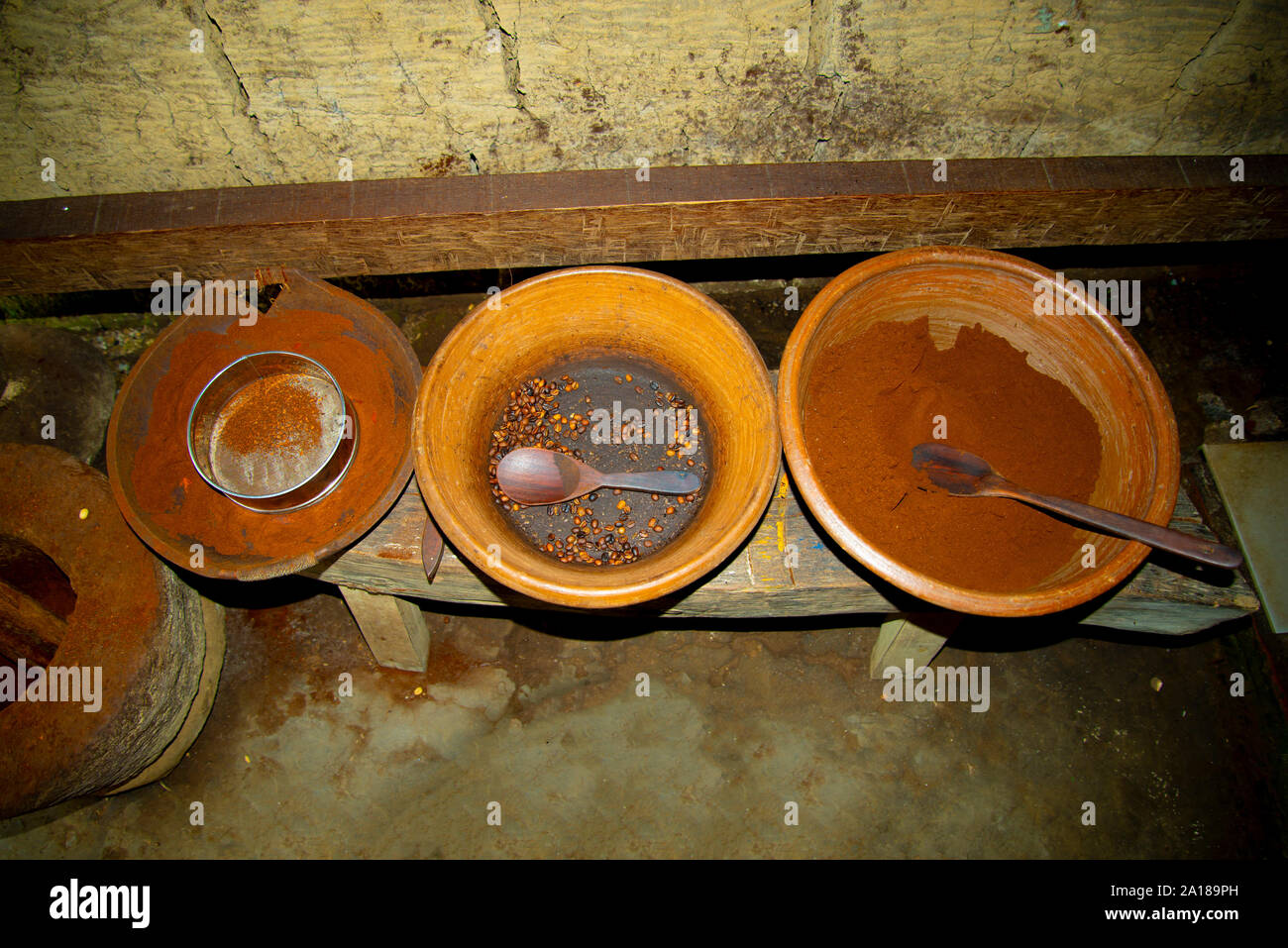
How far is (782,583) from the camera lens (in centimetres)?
206

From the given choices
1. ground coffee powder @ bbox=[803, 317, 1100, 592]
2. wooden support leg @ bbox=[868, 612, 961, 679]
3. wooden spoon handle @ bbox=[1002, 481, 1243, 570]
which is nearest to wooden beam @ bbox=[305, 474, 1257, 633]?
wooden support leg @ bbox=[868, 612, 961, 679]

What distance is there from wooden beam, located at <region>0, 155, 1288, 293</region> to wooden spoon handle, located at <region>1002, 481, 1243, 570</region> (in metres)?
1.06

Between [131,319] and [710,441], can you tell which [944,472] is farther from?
[131,319]

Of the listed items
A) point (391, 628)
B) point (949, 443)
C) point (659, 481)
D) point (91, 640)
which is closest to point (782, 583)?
point (659, 481)

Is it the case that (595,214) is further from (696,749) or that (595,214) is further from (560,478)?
(696,749)

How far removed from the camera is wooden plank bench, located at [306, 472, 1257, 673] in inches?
81.7

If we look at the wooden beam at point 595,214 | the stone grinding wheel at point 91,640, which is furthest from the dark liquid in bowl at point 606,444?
the stone grinding wheel at point 91,640

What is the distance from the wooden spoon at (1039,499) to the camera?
5.09 feet

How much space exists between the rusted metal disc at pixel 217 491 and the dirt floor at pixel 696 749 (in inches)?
44.7

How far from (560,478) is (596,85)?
1.28 meters

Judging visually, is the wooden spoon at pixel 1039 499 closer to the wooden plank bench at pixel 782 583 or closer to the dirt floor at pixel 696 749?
the wooden plank bench at pixel 782 583
